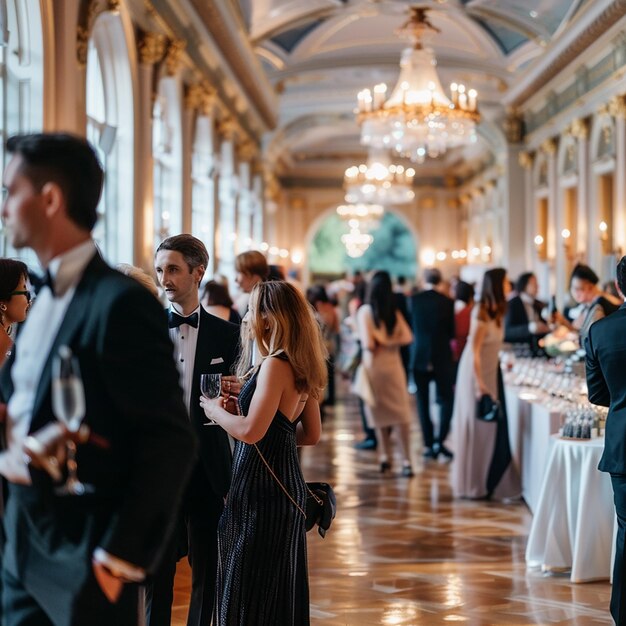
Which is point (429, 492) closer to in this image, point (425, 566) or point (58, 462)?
point (425, 566)

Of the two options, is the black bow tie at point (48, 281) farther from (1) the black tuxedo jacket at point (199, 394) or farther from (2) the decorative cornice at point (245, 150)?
(2) the decorative cornice at point (245, 150)

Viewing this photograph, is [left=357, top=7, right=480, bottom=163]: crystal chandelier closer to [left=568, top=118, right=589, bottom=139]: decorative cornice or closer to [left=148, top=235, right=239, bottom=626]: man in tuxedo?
[left=568, top=118, right=589, bottom=139]: decorative cornice

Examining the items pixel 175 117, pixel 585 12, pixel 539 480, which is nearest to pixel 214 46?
pixel 175 117

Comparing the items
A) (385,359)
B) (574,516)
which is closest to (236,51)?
(385,359)

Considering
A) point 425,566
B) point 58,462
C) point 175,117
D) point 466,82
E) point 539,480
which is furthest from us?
point 466,82

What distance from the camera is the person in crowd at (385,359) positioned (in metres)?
9.53

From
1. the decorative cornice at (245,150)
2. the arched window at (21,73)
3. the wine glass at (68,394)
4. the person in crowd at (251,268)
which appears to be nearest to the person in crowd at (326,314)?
the arched window at (21,73)

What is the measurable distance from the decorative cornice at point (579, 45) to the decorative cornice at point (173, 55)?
508cm

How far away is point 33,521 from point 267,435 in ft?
5.49

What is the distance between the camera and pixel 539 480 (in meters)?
7.74

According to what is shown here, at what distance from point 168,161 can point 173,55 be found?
2.04 m

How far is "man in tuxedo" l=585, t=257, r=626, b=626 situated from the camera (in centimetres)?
462

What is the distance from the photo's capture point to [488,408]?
8398 mm

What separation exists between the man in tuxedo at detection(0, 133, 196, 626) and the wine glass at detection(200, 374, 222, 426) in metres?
1.49
